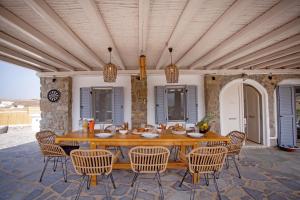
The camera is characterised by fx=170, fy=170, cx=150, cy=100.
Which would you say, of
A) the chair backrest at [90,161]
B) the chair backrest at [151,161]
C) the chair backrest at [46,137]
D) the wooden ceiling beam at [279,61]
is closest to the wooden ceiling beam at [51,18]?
the chair backrest at [90,161]

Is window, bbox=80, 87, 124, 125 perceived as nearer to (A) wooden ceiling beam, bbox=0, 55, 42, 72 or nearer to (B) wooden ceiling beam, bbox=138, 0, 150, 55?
(A) wooden ceiling beam, bbox=0, 55, 42, 72

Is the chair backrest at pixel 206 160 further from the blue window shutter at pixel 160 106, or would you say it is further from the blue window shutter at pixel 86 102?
the blue window shutter at pixel 86 102

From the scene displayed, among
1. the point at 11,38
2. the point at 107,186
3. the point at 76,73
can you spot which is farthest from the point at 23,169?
the point at 76,73

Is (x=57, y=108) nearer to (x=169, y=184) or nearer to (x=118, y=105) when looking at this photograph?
(x=118, y=105)

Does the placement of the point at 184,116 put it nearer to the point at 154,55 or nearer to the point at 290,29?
the point at 154,55

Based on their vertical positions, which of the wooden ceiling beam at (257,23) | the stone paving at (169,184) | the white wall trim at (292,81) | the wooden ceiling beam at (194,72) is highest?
the wooden ceiling beam at (257,23)

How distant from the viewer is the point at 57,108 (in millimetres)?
5676

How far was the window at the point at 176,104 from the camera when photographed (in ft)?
19.0

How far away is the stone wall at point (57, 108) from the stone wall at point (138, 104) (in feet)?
7.00

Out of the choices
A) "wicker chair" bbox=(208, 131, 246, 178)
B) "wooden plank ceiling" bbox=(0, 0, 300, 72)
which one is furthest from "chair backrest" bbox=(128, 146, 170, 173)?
"wooden plank ceiling" bbox=(0, 0, 300, 72)

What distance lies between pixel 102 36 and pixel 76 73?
2971 mm

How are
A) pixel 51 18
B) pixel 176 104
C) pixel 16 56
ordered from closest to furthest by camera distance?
1. pixel 51 18
2. pixel 16 56
3. pixel 176 104

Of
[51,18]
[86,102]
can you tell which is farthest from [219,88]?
[51,18]

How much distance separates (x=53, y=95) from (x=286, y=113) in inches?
304
